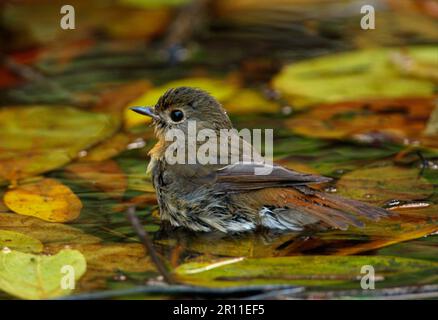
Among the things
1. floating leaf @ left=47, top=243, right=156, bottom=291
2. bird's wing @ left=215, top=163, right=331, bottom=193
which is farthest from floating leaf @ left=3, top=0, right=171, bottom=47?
floating leaf @ left=47, top=243, right=156, bottom=291

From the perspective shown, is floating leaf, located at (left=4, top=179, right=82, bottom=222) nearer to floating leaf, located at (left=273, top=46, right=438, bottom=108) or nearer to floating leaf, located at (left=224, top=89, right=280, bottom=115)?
floating leaf, located at (left=224, top=89, right=280, bottom=115)

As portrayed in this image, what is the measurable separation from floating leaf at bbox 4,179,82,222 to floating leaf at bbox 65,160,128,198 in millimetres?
188

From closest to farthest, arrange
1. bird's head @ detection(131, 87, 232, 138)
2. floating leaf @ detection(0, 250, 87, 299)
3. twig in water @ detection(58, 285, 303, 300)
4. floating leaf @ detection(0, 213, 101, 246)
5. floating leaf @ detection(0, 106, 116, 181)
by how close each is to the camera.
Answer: twig in water @ detection(58, 285, 303, 300), floating leaf @ detection(0, 250, 87, 299), floating leaf @ detection(0, 213, 101, 246), bird's head @ detection(131, 87, 232, 138), floating leaf @ detection(0, 106, 116, 181)

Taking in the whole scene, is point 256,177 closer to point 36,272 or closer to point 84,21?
point 36,272

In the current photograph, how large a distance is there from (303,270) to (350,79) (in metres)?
3.27

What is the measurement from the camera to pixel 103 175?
5465mm

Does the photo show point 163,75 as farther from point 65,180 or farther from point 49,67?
point 65,180

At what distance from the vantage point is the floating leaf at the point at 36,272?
12.7 ft

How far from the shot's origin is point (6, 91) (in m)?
7.28

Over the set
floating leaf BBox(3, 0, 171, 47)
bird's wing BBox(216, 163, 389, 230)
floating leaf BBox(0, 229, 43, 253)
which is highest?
floating leaf BBox(3, 0, 171, 47)

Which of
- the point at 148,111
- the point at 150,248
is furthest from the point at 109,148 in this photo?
the point at 150,248

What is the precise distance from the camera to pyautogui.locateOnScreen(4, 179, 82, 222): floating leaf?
4832 mm
